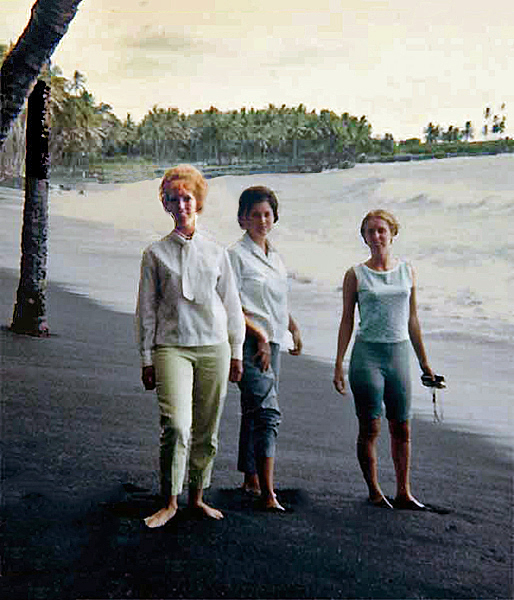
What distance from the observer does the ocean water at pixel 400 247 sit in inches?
130

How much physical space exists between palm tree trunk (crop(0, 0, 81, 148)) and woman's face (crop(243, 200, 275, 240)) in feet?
2.62

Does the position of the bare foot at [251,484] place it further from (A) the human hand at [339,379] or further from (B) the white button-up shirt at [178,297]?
(B) the white button-up shirt at [178,297]

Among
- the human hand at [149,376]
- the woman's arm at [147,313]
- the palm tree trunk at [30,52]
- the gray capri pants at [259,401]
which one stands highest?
the palm tree trunk at [30,52]

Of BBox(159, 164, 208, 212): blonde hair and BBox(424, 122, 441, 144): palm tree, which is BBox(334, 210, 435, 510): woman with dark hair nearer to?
BBox(159, 164, 208, 212): blonde hair

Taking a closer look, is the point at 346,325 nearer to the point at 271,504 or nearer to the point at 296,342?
the point at 296,342

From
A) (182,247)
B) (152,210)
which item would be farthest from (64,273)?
(182,247)

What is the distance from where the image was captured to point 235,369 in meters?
2.49

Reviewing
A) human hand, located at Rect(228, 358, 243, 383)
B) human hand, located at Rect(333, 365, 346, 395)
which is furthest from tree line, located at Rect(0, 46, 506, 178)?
human hand, located at Rect(228, 358, 243, 383)

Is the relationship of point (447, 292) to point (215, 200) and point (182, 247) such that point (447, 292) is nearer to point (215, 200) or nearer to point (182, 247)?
point (215, 200)

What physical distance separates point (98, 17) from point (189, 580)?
195cm

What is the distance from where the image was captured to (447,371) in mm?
3369

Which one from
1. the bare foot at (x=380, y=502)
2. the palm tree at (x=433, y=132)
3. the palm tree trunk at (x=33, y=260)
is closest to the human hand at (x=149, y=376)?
the bare foot at (x=380, y=502)

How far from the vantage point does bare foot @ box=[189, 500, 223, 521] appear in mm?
2617

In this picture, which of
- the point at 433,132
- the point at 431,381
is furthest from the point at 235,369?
the point at 433,132
